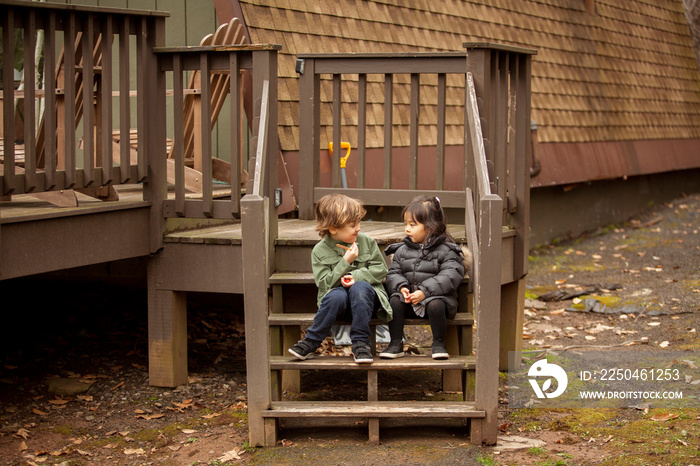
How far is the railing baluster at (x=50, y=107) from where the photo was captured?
15.2 feet

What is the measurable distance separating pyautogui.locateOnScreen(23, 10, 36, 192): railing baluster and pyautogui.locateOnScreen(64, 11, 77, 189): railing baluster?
209mm

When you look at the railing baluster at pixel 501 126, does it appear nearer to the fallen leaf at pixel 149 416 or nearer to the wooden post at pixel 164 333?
the wooden post at pixel 164 333

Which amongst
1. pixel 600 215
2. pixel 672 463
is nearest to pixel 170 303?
pixel 672 463

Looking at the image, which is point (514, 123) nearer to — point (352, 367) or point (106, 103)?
point (352, 367)

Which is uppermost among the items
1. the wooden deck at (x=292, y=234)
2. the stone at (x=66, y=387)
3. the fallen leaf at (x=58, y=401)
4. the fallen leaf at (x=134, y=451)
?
the wooden deck at (x=292, y=234)

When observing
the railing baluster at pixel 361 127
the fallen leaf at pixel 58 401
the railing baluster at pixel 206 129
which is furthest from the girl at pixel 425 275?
the fallen leaf at pixel 58 401

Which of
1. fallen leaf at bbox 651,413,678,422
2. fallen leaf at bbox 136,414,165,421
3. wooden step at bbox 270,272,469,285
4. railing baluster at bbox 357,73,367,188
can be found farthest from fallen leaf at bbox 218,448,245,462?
railing baluster at bbox 357,73,367,188

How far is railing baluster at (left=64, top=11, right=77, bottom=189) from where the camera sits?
15.6 ft

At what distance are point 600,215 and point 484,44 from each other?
804 cm

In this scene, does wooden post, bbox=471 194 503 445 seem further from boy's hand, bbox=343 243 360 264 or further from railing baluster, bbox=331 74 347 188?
railing baluster, bbox=331 74 347 188

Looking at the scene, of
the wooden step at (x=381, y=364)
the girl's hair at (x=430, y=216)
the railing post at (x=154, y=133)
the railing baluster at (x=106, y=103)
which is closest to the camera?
the wooden step at (x=381, y=364)

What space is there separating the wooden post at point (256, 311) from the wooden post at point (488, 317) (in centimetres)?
107

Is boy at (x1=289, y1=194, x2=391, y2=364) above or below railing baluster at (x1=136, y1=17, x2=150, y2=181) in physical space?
below

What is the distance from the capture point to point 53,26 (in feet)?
15.2
